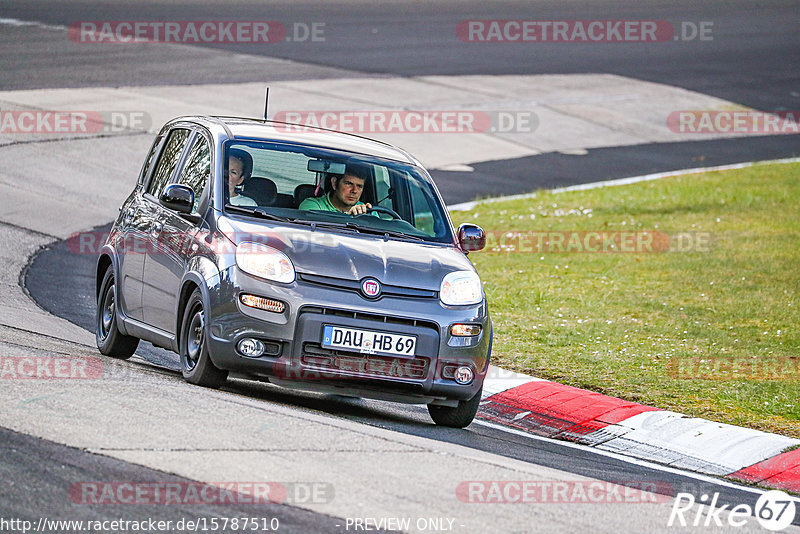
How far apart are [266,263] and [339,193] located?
48.6 inches

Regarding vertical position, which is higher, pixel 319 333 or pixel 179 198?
pixel 179 198

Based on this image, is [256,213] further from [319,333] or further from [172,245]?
[319,333]

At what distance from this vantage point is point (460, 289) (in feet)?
26.7

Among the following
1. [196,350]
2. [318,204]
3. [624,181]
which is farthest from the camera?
[624,181]

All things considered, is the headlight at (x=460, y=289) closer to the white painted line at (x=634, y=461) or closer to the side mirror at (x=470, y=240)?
the side mirror at (x=470, y=240)

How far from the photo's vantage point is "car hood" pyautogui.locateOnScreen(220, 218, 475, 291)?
7812 mm

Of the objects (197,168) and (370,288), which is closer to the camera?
(370,288)

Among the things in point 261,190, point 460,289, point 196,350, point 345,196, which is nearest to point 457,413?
point 460,289

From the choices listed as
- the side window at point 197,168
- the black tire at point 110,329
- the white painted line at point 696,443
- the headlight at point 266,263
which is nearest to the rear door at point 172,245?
the side window at point 197,168

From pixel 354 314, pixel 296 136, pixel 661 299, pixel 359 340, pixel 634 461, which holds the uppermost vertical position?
pixel 296 136

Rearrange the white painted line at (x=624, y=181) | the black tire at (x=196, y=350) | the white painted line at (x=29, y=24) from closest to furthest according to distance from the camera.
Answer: the black tire at (x=196, y=350) < the white painted line at (x=624, y=181) < the white painted line at (x=29, y=24)

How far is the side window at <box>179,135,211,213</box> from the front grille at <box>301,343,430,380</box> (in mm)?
1471

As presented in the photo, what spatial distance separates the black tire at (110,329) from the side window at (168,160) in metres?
0.72

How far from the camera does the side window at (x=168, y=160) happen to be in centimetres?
944
